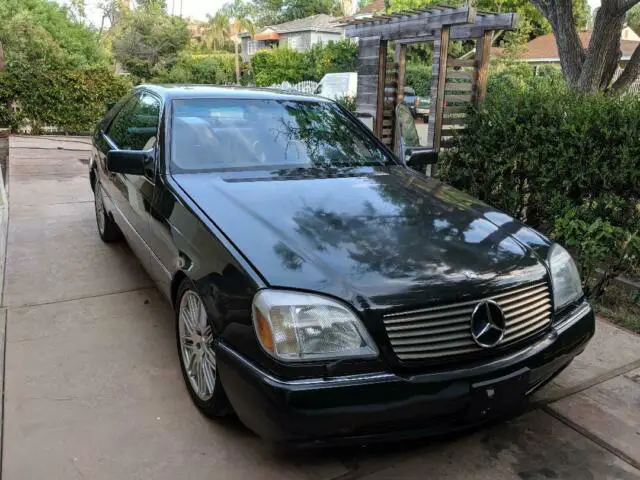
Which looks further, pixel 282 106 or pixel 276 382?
pixel 282 106

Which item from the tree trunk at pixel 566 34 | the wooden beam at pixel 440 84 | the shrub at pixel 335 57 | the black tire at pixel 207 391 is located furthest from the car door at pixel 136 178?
the shrub at pixel 335 57

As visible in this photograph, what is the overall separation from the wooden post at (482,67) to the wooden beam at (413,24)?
0.54 metres

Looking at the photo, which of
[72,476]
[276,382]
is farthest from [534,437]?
[72,476]

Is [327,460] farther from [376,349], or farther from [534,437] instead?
[534,437]

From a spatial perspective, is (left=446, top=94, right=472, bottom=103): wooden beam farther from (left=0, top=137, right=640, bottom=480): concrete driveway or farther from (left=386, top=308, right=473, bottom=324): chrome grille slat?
(left=386, top=308, right=473, bottom=324): chrome grille slat

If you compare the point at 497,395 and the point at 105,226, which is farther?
the point at 105,226

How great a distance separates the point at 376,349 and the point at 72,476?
137 cm

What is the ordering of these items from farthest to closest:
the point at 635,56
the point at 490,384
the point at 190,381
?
the point at 635,56 < the point at 190,381 < the point at 490,384

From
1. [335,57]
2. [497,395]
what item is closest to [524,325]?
[497,395]

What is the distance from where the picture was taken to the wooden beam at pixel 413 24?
19.3 feet

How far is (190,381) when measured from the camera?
2.89 meters

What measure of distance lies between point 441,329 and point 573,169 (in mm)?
2925

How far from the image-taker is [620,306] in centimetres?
428

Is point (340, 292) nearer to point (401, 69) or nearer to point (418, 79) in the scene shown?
point (401, 69)
